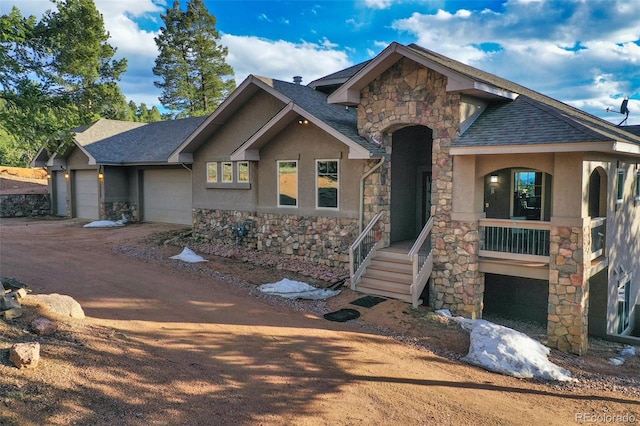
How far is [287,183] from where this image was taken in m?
14.6

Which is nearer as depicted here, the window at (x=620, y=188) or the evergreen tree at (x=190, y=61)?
the window at (x=620, y=188)

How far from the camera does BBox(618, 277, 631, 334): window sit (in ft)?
41.2

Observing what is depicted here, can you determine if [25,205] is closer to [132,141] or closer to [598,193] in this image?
[132,141]

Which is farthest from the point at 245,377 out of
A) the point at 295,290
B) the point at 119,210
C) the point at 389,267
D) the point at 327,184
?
the point at 119,210

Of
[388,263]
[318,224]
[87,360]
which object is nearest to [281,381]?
[87,360]

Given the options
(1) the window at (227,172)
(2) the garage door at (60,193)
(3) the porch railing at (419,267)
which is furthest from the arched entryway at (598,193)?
(2) the garage door at (60,193)

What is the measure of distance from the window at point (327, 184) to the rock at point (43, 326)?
807cm

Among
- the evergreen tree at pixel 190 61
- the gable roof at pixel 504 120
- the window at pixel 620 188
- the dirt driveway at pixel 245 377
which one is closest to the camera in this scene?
the dirt driveway at pixel 245 377

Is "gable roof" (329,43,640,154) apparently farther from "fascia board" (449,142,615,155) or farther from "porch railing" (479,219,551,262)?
"porch railing" (479,219,551,262)

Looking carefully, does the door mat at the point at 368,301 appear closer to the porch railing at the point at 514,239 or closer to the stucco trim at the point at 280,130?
the porch railing at the point at 514,239

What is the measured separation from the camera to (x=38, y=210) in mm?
26656

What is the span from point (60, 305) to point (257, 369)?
11.7 feet

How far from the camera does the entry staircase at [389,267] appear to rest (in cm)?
1086

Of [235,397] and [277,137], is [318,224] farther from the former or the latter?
[235,397]
